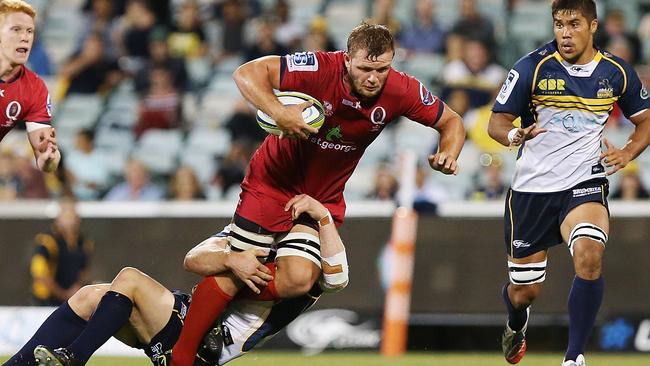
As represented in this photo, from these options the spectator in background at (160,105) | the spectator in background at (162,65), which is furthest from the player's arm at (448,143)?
the spectator in background at (162,65)

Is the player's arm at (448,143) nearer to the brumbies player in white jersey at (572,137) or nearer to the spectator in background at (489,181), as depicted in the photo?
the brumbies player in white jersey at (572,137)

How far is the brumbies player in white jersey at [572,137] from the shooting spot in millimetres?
8016

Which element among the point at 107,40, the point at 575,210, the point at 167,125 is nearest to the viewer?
the point at 575,210

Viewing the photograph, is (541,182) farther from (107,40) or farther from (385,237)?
(107,40)

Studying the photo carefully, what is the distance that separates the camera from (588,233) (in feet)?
26.4

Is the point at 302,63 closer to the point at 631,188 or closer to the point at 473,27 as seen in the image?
the point at 631,188

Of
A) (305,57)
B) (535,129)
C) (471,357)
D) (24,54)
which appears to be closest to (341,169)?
(305,57)

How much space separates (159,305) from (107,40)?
1000 centimetres

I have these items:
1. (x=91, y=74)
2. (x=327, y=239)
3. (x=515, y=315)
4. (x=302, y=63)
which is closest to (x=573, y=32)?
(x=302, y=63)

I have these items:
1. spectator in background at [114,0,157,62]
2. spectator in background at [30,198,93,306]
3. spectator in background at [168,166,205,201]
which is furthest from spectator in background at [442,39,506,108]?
spectator in background at [30,198,93,306]

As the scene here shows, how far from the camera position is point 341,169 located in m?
7.59

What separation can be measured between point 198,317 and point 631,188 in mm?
6609

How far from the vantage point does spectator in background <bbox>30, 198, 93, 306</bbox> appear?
11773mm

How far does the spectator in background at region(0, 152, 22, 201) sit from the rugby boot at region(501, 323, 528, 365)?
6.20 m
